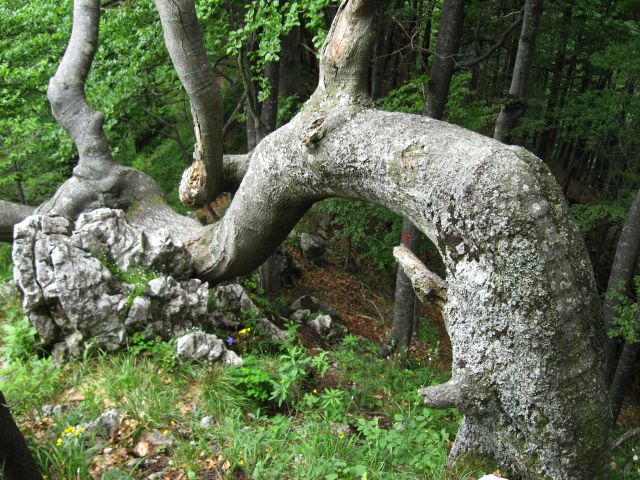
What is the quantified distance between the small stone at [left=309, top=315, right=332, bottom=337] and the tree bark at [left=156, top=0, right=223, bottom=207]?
2701mm

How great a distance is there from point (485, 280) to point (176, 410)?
2.43m

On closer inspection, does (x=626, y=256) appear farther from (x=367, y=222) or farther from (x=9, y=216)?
(x=9, y=216)

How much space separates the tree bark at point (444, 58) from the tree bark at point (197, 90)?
2.77 meters

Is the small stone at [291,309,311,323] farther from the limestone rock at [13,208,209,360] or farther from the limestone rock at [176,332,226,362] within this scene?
the limestone rock at [176,332,226,362]

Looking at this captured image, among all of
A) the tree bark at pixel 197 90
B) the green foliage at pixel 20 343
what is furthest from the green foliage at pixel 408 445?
the green foliage at pixel 20 343

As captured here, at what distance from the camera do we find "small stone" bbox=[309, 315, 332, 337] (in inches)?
262

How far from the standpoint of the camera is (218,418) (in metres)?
3.53

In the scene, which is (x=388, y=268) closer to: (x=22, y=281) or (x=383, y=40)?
(x=383, y=40)

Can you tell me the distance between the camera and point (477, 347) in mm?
2621

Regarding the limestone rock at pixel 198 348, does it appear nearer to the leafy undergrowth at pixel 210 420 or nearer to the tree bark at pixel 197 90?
the leafy undergrowth at pixel 210 420

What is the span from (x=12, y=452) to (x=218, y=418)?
136cm

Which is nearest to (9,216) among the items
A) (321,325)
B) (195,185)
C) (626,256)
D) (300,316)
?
(195,185)

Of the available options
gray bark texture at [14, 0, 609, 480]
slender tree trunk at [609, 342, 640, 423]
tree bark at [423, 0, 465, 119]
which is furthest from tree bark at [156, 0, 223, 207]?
slender tree trunk at [609, 342, 640, 423]

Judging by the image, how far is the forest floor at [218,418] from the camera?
2.95 metres
